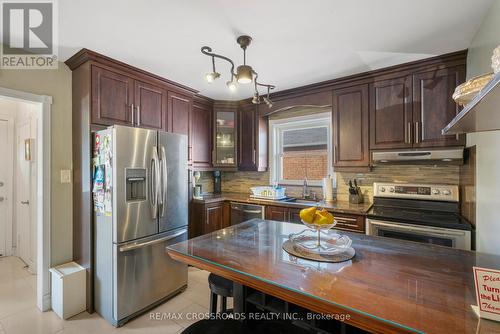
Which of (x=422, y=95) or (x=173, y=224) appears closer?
(x=422, y=95)

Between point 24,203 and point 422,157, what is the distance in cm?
499

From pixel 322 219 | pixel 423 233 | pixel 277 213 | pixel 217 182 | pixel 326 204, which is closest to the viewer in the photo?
pixel 322 219

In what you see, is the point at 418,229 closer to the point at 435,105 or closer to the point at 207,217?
the point at 435,105

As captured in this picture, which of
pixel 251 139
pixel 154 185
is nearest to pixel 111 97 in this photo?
pixel 154 185

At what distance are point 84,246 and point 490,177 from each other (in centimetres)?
340

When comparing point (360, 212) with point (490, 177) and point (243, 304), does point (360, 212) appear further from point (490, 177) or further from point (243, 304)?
point (243, 304)

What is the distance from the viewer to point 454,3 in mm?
1525

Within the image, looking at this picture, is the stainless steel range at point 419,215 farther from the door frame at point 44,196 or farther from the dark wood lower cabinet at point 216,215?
the door frame at point 44,196

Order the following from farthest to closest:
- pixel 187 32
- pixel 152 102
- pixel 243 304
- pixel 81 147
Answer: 1. pixel 152 102
2. pixel 81 147
3. pixel 187 32
4. pixel 243 304

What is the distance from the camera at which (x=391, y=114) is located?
252 cm

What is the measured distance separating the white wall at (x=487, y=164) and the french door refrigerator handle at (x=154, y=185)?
8.52 feet

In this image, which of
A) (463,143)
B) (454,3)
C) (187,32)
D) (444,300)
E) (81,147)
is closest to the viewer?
(444,300)

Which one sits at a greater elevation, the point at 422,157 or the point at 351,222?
the point at 422,157

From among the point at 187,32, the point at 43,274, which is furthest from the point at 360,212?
the point at 43,274
